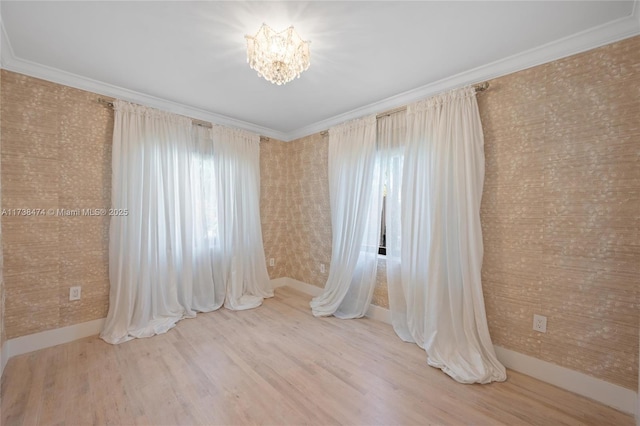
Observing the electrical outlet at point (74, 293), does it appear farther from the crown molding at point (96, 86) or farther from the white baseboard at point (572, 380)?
the white baseboard at point (572, 380)

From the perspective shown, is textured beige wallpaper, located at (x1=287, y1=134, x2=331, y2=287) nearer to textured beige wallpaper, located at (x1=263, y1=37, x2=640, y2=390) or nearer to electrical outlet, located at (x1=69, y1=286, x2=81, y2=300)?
textured beige wallpaper, located at (x1=263, y1=37, x2=640, y2=390)

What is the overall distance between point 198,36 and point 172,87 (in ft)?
3.34

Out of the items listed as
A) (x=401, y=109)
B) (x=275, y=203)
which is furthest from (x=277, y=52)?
(x=275, y=203)

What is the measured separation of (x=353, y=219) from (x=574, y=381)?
7.39ft

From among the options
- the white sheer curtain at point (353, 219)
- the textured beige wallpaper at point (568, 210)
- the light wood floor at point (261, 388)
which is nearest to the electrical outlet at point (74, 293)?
the light wood floor at point (261, 388)

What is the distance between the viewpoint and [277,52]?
171 cm

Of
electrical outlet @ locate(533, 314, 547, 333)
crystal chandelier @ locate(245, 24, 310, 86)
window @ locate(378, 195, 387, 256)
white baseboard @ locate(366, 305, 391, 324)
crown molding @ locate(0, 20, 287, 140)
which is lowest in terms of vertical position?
white baseboard @ locate(366, 305, 391, 324)

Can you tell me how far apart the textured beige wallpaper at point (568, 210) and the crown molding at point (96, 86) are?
10.2 ft

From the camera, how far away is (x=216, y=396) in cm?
177

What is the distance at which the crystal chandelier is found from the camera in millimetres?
1707

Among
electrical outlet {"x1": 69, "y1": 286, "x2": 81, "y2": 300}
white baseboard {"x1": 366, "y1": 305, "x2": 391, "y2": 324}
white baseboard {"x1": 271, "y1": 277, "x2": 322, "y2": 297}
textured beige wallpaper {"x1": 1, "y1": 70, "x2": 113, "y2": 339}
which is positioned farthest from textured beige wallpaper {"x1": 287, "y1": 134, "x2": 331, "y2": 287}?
electrical outlet {"x1": 69, "y1": 286, "x2": 81, "y2": 300}

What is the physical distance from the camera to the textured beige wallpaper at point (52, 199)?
217 centimetres

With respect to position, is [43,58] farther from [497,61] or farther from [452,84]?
[497,61]

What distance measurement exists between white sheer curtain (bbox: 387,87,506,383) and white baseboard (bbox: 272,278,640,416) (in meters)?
0.17
